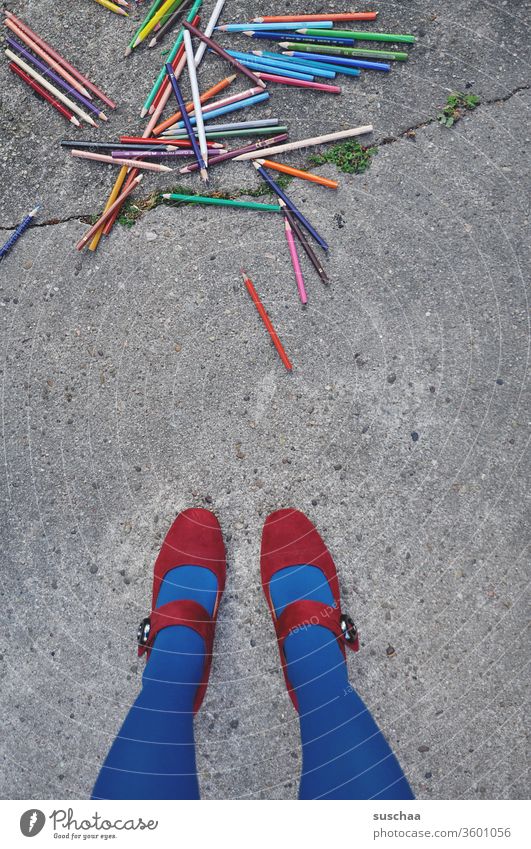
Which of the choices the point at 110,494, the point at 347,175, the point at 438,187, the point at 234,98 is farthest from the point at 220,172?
the point at 110,494

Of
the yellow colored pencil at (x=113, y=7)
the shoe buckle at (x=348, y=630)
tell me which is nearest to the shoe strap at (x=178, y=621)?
Result: the shoe buckle at (x=348, y=630)

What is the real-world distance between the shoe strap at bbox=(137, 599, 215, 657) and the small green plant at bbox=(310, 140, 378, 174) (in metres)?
1.97

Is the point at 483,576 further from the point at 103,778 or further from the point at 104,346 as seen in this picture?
the point at 104,346

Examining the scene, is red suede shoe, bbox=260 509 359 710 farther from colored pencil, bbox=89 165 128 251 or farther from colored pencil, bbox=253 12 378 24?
colored pencil, bbox=253 12 378 24

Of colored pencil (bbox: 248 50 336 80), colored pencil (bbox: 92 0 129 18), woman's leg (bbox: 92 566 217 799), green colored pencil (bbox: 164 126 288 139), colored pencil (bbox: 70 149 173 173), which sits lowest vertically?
woman's leg (bbox: 92 566 217 799)

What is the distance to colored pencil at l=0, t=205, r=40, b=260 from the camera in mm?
2701

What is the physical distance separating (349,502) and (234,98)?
182 cm

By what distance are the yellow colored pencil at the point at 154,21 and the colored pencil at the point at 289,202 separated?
73cm

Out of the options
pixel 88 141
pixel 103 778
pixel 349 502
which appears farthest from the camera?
pixel 88 141

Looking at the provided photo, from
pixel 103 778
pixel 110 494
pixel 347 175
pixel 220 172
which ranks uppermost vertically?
pixel 347 175

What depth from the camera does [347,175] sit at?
8.45ft

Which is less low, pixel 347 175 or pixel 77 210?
pixel 347 175

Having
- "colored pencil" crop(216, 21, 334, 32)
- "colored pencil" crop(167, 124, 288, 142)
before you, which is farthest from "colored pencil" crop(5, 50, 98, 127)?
"colored pencil" crop(216, 21, 334, 32)

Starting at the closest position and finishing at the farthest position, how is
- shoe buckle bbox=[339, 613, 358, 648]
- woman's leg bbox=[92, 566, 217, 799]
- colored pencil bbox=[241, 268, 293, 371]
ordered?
1. woman's leg bbox=[92, 566, 217, 799]
2. shoe buckle bbox=[339, 613, 358, 648]
3. colored pencil bbox=[241, 268, 293, 371]
